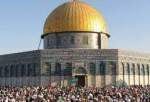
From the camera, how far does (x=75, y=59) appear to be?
4312cm

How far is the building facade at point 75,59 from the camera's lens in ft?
142

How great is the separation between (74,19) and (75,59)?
565 cm

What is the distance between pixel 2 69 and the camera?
1982 inches

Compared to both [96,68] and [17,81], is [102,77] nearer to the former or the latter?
[96,68]

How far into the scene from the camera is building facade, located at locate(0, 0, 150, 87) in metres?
43.2

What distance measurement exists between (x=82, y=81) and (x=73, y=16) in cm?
783

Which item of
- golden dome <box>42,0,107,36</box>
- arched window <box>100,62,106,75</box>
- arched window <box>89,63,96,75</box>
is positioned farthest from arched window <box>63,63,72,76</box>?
golden dome <box>42,0,107,36</box>

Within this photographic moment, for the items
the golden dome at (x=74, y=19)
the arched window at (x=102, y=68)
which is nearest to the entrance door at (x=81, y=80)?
the arched window at (x=102, y=68)

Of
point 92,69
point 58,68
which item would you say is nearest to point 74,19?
point 58,68

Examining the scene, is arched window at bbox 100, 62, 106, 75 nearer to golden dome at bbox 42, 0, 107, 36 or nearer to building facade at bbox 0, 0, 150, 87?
building facade at bbox 0, 0, 150, 87

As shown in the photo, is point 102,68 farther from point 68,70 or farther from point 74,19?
point 74,19

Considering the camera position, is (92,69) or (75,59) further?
(92,69)

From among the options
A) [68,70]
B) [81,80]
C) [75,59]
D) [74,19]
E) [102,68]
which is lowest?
[81,80]

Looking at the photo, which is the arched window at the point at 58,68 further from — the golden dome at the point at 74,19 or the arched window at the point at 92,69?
the golden dome at the point at 74,19
